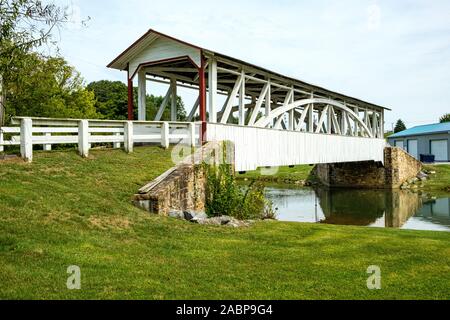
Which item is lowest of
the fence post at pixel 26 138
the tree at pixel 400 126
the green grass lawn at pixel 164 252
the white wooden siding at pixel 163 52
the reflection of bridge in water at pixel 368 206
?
the reflection of bridge in water at pixel 368 206

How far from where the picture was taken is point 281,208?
21859mm

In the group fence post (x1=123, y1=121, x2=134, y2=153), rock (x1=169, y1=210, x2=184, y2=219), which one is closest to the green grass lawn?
rock (x1=169, y1=210, x2=184, y2=219)

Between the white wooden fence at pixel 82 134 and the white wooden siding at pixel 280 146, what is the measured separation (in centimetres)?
146

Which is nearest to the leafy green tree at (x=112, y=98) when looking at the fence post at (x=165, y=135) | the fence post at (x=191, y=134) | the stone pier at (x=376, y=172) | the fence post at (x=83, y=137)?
the stone pier at (x=376, y=172)

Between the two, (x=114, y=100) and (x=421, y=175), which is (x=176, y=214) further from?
(x=114, y=100)

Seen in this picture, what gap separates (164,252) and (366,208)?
1896 centimetres

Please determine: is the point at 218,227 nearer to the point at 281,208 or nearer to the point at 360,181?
the point at 281,208

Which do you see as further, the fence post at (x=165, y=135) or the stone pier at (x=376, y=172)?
the stone pier at (x=376, y=172)

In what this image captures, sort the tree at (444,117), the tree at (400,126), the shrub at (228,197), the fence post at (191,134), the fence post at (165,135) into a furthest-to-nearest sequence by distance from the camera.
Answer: the tree at (400,126) → the tree at (444,117) → the fence post at (191,134) → the fence post at (165,135) → the shrub at (228,197)

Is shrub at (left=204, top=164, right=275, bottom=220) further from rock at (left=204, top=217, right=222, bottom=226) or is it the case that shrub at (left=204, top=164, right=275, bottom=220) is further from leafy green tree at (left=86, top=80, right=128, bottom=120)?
leafy green tree at (left=86, top=80, right=128, bottom=120)

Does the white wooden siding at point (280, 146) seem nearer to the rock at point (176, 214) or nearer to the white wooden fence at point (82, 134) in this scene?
the white wooden fence at point (82, 134)

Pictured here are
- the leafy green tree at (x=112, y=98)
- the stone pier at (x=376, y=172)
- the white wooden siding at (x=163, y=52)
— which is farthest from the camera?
the leafy green tree at (x=112, y=98)

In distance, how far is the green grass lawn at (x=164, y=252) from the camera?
5.12 meters

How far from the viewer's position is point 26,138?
973cm
